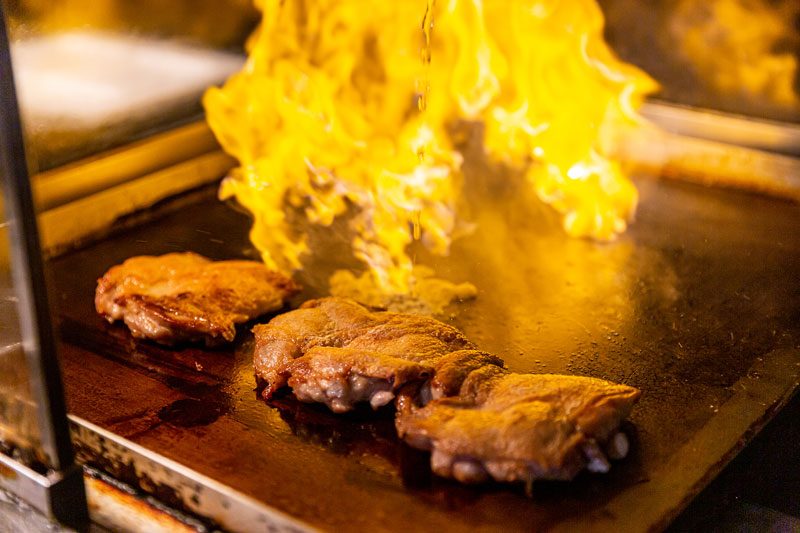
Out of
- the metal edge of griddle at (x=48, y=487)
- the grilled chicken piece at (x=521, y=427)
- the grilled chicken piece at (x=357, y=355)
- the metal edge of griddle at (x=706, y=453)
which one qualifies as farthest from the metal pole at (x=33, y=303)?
the metal edge of griddle at (x=706, y=453)

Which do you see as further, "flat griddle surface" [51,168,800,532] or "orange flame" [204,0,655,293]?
"orange flame" [204,0,655,293]

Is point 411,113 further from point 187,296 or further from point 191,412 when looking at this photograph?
point 191,412

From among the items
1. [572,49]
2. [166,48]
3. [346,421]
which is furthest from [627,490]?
[166,48]

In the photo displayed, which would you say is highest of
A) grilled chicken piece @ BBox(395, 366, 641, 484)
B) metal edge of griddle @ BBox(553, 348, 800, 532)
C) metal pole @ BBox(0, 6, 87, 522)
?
metal pole @ BBox(0, 6, 87, 522)

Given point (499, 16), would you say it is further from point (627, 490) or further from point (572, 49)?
point (627, 490)

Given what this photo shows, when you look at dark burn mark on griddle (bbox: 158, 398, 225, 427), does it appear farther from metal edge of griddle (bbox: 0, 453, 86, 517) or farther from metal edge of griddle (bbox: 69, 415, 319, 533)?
metal edge of griddle (bbox: 0, 453, 86, 517)

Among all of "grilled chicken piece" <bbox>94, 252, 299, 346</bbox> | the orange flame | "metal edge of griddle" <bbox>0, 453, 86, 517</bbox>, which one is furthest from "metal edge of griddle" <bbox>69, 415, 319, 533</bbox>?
the orange flame

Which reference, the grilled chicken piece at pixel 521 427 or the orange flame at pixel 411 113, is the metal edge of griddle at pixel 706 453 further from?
the orange flame at pixel 411 113
